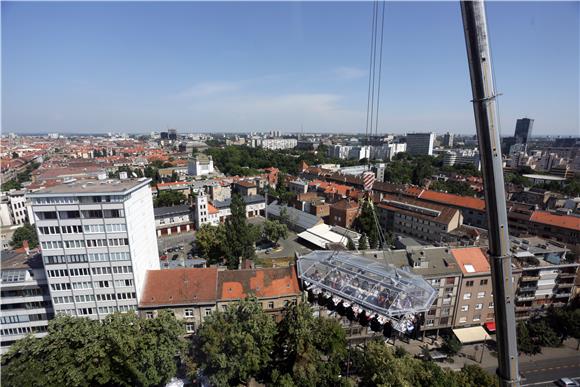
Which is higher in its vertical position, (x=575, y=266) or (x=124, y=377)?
(x=575, y=266)

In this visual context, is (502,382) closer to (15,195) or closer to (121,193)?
(121,193)

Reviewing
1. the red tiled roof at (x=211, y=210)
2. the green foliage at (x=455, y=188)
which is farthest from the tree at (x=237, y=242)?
the green foliage at (x=455, y=188)

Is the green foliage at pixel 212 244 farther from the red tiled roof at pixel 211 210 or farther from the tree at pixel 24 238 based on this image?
the tree at pixel 24 238

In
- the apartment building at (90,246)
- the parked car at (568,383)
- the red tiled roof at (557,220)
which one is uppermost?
the apartment building at (90,246)

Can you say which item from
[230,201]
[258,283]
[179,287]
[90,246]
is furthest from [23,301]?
[230,201]

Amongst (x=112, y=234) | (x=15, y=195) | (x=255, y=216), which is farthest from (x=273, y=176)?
(x=112, y=234)

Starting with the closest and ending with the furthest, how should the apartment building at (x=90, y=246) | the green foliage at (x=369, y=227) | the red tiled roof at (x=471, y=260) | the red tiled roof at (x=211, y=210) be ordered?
the apartment building at (x=90, y=246)
the red tiled roof at (x=471, y=260)
the green foliage at (x=369, y=227)
the red tiled roof at (x=211, y=210)
